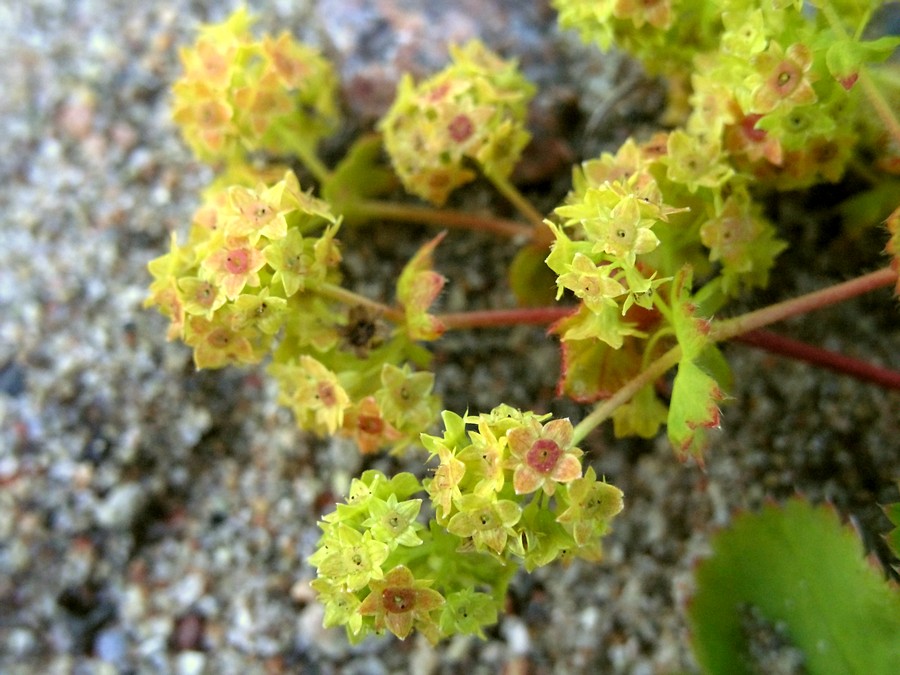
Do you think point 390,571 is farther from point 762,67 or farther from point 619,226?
point 762,67

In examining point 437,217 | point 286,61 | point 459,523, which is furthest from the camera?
point 437,217

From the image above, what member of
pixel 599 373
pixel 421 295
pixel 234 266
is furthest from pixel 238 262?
pixel 599 373

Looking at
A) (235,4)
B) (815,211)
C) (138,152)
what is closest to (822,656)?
(815,211)

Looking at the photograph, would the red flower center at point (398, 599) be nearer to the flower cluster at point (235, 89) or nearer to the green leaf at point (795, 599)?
the green leaf at point (795, 599)

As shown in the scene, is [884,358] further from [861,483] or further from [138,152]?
[138,152]

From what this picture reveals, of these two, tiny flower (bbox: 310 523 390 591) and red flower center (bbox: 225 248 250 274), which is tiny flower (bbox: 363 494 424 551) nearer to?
tiny flower (bbox: 310 523 390 591)

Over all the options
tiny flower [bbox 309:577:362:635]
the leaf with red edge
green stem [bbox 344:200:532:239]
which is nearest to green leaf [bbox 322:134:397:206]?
green stem [bbox 344:200:532:239]
